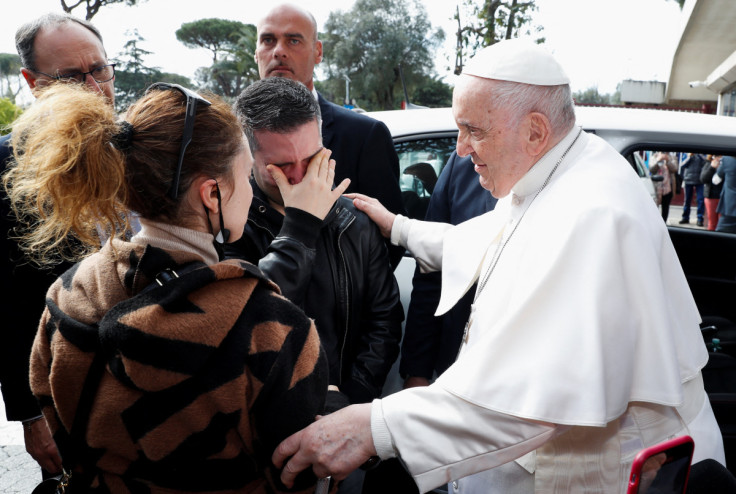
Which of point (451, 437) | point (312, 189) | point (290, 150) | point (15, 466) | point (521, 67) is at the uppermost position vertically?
point (521, 67)

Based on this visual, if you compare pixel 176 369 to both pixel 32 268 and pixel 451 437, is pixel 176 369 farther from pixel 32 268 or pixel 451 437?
pixel 32 268

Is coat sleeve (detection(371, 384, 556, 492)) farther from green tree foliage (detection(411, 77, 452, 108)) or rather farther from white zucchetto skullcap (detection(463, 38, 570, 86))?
green tree foliage (detection(411, 77, 452, 108))

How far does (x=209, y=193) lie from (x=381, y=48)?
40.8 m

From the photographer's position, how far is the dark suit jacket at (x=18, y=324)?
6.86 feet

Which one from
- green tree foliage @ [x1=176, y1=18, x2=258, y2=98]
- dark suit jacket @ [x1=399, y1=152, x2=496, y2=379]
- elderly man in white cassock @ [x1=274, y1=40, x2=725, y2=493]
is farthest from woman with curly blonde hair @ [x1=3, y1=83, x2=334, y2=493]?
green tree foliage @ [x1=176, y1=18, x2=258, y2=98]

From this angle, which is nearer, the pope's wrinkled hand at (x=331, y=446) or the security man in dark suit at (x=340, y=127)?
the pope's wrinkled hand at (x=331, y=446)

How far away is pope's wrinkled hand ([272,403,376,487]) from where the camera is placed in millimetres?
1327

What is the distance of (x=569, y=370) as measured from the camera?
142 centimetres

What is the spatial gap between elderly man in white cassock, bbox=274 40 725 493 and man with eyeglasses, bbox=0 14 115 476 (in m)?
1.26

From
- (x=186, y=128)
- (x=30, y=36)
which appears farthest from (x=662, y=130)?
(x=30, y=36)

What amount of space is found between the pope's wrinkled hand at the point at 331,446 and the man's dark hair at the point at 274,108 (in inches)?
37.8

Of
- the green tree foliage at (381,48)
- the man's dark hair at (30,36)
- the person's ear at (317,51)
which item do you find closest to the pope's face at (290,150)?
the man's dark hair at (30,36)

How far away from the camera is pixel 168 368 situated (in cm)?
117

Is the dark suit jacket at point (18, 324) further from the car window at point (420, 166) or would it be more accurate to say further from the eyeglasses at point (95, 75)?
the car window at point (420, 166)
